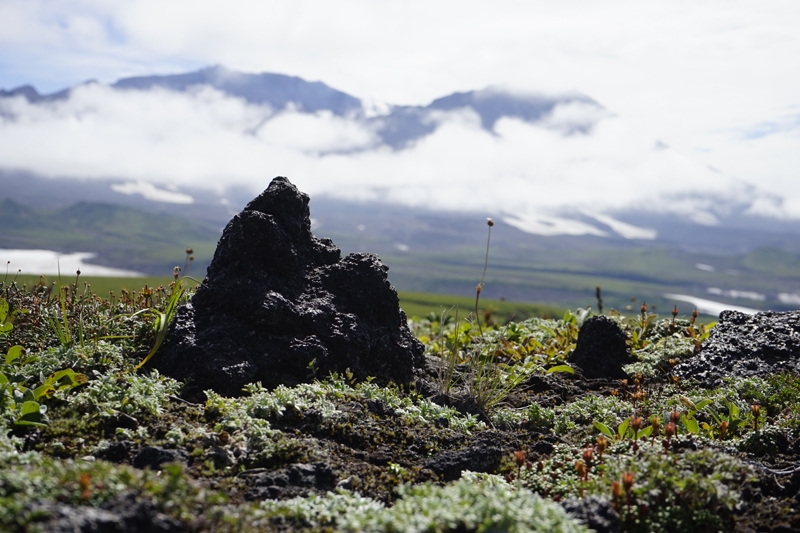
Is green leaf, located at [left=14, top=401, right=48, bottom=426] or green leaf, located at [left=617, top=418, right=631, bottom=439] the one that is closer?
green leaf, located at [left=14, top=401, right=48, bottom=426]

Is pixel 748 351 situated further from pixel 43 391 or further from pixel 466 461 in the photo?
pixel 43 391

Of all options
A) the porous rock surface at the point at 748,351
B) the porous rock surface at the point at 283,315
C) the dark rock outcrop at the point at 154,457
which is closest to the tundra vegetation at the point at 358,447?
the dark rock outcrop at the point at 154,457

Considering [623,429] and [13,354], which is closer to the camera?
[623,429]

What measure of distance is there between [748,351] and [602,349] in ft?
7.81

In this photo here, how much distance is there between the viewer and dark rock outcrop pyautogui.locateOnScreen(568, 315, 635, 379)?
11672 mm

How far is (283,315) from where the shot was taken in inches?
359

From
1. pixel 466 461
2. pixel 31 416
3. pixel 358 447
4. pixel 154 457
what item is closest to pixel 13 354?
pixel 31 416

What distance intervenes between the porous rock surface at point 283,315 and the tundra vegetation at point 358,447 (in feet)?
1.13

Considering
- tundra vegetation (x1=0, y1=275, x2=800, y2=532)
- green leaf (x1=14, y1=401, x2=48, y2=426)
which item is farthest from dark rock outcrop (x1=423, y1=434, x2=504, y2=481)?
green leaf (x1=14, y1=401, x2=48, y2=426)

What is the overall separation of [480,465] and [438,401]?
2.23m

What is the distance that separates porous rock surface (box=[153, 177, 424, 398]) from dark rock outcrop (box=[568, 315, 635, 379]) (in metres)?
3.36

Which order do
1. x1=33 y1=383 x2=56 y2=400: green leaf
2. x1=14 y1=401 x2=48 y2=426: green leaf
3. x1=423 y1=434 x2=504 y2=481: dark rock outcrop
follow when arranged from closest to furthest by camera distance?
x1=14 y1=401 x2=48 y2=426: green leaf < x1=423 y1=434 x2=504 y2=481: dark rock outcrop < x1=33 y1=383 x2=56 y2=400: green leaf

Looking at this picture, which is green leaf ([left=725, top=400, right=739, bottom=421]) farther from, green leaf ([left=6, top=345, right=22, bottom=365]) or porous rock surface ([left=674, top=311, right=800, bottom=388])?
green leaf ([left=6, top=345, right=22, bottom=365])

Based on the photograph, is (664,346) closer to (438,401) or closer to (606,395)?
(606,395)
